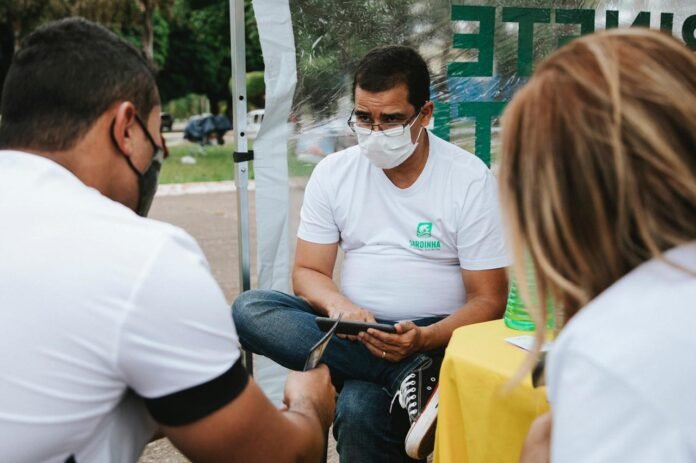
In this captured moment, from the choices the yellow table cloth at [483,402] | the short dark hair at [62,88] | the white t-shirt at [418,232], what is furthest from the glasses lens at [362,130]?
the short dark hair at [62,88]

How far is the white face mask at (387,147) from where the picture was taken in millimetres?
2855

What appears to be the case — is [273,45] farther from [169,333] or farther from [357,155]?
[169,333]

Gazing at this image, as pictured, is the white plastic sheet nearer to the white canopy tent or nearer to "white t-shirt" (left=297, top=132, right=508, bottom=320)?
the white canopy tent

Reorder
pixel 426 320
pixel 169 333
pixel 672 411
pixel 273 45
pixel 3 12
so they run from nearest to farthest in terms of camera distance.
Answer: pixel 672 411 < pixel 169 333 < pixel 426 320 < pixel 273 45 < pixel 3 12

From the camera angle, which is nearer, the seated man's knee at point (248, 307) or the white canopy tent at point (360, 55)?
the seated man's knee at point (248, 307)

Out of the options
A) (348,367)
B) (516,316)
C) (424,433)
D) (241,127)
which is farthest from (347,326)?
(241,127)

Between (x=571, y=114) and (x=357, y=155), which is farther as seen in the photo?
(x=357, y=155)

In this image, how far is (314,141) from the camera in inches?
134

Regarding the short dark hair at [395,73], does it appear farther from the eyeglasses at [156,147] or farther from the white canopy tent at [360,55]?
the eyeglasses at [156,147]

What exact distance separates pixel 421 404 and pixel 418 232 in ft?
2.18

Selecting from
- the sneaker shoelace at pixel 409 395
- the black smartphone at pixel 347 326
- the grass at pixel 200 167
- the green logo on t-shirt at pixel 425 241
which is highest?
the green logo on t-shirt at pixel 425 241

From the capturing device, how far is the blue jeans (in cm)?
243

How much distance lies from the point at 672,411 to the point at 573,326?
15cm

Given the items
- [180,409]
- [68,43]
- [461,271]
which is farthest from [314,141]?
[180,409]
